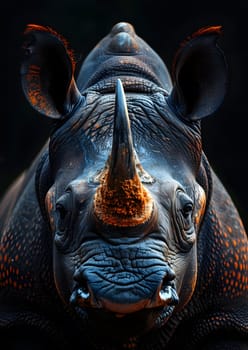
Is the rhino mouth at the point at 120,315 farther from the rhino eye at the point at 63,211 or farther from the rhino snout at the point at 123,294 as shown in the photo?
the rhino eye at the point at 63,211

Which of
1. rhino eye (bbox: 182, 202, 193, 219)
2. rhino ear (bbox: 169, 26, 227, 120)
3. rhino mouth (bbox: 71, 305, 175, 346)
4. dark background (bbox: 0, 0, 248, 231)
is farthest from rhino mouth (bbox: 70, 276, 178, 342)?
dark background (bbox: 0, 0, 248, 231)

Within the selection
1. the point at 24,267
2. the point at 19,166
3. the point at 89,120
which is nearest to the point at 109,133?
the point at 89,120

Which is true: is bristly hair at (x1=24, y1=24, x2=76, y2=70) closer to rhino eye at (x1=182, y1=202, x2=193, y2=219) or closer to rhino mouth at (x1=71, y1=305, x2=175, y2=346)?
rhino eye at (x1=182, y1=202, x2=193, y2=219)

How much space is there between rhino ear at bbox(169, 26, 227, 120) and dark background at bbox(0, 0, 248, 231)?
399cm

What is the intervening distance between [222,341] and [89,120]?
45.8 inches

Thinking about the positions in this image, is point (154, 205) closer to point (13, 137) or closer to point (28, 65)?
point (28, 65)

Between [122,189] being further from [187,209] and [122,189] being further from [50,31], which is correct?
[50,31]

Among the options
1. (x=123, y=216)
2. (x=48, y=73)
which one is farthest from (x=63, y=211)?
(x=48, y=73)

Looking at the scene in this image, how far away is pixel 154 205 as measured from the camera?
12.8ft

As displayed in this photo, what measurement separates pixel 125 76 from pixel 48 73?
0.41 m

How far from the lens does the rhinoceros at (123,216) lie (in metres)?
3.81

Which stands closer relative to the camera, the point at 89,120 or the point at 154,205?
the point at 154,205

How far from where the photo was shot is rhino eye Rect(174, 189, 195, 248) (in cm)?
415

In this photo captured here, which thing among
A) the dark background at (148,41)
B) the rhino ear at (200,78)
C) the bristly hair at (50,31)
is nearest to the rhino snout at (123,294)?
the rhino ear at (200,78)
